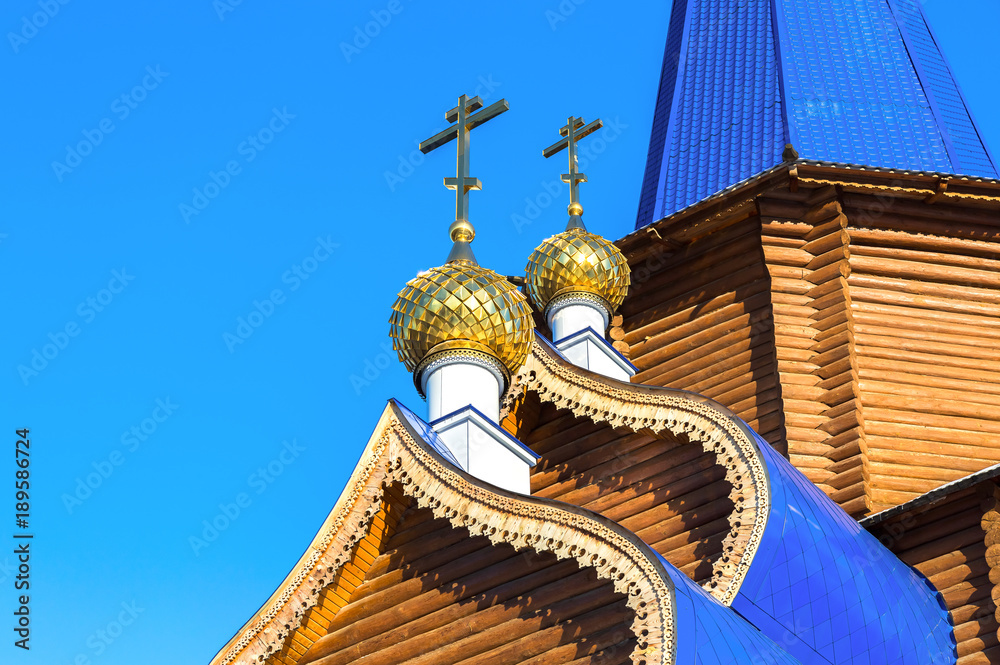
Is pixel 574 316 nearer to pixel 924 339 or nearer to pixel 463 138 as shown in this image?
pixel 463 138

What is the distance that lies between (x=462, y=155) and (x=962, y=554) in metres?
4.56

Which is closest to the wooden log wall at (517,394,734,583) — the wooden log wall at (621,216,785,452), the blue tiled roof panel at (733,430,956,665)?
the blue tiled roof panel at (733,430,956,665)

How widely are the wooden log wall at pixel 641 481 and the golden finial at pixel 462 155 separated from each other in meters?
1.52

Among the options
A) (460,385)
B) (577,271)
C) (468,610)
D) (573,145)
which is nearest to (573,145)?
(573,145)

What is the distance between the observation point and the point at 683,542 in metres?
10.0

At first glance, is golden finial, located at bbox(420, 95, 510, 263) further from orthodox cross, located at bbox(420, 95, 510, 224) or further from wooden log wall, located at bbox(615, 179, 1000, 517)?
wooden log wall, located at bbox(615, 179, 1000, 517)

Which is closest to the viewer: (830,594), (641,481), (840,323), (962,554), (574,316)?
(830,594)

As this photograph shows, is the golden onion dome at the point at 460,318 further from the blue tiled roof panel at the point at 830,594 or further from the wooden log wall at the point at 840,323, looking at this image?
the wooden log wall at the point at 840,323

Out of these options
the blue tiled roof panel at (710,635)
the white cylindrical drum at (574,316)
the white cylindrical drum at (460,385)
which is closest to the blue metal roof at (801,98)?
the white cylindrical drum at (574,316)

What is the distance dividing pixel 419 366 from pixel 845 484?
364 centimetres

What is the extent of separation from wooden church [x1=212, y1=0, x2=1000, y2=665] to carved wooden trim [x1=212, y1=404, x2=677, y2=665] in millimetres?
15

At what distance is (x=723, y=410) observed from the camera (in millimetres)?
9953

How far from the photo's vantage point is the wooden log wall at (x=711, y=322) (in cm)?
1277

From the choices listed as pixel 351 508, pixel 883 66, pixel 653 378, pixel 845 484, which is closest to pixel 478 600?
pixel 351 508
